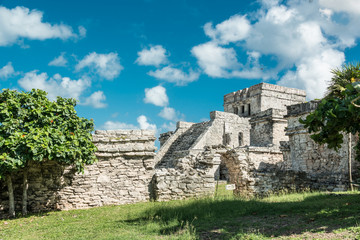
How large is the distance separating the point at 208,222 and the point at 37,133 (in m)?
5.02

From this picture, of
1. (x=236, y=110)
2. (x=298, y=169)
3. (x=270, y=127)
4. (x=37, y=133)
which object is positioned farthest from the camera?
(x=236, y=110)

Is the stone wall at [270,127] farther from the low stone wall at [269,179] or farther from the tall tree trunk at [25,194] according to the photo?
the tall tree trunk at [25,194]

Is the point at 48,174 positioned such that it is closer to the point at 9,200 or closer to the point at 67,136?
the point at 9,200

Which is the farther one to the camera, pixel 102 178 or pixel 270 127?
pixel 270 127

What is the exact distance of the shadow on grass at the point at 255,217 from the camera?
20.6ft

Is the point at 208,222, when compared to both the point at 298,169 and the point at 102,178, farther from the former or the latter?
the point at 298,169

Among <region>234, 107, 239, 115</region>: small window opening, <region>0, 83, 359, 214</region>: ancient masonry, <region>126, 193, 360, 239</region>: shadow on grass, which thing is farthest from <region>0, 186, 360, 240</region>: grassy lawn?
<region>234, 107, 239, 115</region>: small window opening

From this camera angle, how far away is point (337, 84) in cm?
1186

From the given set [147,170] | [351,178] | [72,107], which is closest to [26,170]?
[72,107]

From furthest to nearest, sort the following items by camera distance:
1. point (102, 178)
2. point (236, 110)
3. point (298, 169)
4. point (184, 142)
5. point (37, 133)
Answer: point (236, 110) < point (184, 142) < point (298, 169) < point (102, 178) < point (37, 133)

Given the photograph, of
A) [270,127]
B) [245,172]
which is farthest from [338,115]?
[270,127]

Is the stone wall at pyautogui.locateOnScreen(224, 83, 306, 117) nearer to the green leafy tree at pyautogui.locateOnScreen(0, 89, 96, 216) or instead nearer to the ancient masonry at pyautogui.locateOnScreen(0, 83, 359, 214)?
the ancient masonry at pyautogui.locateOnScreen(0, 83, 359, 214)

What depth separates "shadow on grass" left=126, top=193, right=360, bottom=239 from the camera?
6289 millimetres

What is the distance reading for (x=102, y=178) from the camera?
11.1 metres
